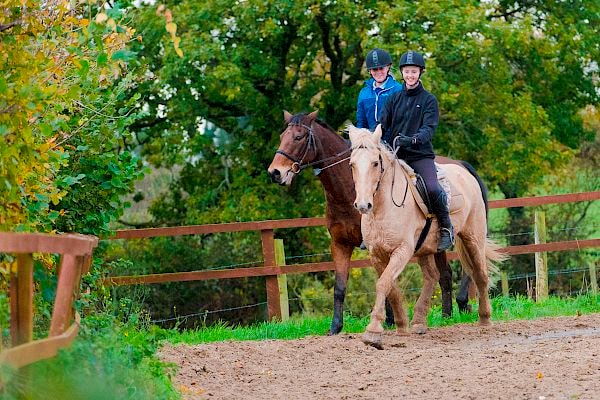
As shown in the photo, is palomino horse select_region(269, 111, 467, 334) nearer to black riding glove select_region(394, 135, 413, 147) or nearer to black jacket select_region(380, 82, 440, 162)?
black jacket select_region(380, 82, 440, 162)

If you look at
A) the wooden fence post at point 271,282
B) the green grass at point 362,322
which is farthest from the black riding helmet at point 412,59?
the wooden fence post at point 271,282

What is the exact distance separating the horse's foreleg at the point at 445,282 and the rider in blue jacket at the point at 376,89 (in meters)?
2.02

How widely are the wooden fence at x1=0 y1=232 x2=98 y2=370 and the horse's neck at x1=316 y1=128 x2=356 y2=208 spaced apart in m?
6.31

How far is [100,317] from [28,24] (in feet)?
7.31

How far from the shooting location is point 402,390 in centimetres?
754

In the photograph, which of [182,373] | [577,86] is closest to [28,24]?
[182,373]

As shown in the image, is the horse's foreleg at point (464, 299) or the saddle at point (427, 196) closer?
the saddle at point (427, 196)

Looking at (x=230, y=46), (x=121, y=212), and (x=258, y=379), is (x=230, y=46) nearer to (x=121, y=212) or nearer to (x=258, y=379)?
(x=121, y=212)

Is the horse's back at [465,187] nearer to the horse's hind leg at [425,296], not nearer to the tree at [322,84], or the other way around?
the horse's hind leg at [425,296]

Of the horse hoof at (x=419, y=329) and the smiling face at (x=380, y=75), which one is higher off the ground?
the smiling face at (x=380, y=75)

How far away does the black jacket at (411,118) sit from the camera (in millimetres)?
10742

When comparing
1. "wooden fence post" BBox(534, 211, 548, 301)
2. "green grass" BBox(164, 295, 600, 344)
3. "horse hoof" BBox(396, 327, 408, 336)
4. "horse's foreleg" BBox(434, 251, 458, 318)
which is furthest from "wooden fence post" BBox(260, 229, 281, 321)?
"wooden fence post" BBox(534, 211, 548, 301)

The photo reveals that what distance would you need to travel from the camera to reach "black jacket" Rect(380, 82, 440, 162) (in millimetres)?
10742

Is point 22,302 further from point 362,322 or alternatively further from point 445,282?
point 445,282
